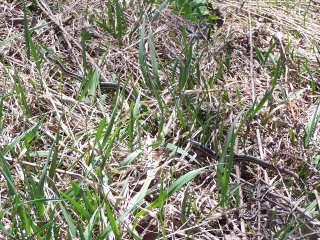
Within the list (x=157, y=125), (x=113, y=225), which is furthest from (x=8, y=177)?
(x=157, y=125)

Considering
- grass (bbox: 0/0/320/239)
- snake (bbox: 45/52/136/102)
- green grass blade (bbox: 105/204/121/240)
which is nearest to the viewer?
green grass blade (bbox: 105/204/121/240)

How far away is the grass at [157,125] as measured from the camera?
1.70 metres

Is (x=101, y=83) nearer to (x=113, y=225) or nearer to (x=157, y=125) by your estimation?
(x=157, y=125)

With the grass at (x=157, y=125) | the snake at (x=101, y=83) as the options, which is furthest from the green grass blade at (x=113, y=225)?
the snake at (x=101, y=83)

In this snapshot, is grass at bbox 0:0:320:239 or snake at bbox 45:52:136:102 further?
snake at bbox 45:52:136:102

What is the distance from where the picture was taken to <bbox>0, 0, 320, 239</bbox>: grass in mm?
1703

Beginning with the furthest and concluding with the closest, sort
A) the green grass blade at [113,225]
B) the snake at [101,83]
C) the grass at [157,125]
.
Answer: the snake at [101,83], the grass at [157,125], the green grass blade at [113,225]

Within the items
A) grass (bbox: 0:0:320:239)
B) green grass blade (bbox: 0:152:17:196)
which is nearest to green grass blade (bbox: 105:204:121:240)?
grass (bbox: 0:0:320:239)

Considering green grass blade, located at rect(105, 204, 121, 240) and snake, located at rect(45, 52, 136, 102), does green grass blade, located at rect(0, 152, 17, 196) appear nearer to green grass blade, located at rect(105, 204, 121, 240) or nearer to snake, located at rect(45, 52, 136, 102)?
green grass blade, located at rect(105, 204, 121, 240)

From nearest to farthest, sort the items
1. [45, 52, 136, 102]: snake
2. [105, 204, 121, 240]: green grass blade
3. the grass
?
[105, 204, 121, 240]: green grass blade
the grass
[45, 52, 136, 102]: snake

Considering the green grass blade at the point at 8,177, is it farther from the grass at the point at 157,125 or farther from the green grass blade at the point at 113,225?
the green grass blade at the point at 113,225

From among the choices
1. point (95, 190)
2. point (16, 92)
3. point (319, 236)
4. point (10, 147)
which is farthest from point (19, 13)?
point (319, 236)

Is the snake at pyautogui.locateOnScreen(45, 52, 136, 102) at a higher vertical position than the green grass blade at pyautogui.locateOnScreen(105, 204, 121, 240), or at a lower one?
higher

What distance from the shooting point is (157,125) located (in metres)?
2.11
